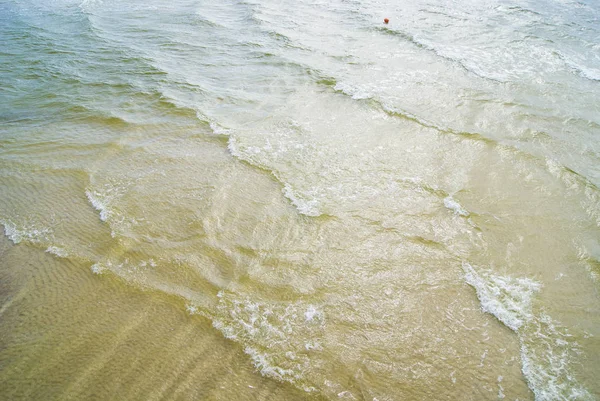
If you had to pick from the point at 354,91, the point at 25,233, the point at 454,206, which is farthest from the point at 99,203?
the point at 354,91

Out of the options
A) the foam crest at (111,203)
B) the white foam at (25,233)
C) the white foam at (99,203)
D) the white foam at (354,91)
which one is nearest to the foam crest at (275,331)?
the foam crest at (111,203)

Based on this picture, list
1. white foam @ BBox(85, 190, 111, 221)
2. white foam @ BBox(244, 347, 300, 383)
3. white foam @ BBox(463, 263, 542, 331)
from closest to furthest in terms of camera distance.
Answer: white foam @ BBox(244, 347, 300, 383) < white foam @ BBox(463, 263, 542, 331) < white foam @ BBox(85, 190, 111, 221)

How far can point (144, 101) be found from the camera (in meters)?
7.32

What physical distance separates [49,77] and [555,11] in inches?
677

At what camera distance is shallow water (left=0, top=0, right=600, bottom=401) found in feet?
10.1

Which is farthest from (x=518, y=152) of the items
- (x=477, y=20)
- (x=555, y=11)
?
(x=555, y=11)

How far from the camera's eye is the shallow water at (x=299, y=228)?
306 centimetres

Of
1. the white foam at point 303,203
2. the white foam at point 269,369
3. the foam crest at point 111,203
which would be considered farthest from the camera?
the white foam at point 303,203

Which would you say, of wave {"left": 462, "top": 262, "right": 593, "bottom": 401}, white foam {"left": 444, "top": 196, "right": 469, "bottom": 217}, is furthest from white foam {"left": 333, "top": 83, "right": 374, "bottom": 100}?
wave {"left": 462, "top": 262, "right": 593, "bottom": 401}

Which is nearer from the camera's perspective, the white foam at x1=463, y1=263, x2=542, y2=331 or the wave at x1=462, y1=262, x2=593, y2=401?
the wave at x1=462, y1=262, x2=593, y2=401

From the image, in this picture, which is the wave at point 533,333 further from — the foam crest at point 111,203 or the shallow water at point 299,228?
the foam crest at point 111,203

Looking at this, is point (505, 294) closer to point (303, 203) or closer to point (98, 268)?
point (303, 203)

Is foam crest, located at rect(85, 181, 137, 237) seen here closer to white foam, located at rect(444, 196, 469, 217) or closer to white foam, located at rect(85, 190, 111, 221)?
white foam, located at rect(85, 190, 111, 221)

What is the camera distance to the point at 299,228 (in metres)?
4.39
